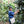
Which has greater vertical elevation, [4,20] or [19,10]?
[19,10]

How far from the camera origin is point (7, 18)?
1.69 meters

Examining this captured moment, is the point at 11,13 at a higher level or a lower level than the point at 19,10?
lower

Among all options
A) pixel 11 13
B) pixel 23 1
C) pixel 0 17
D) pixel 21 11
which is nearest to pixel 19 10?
pixel 21 11

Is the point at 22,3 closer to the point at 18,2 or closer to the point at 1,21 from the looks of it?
the point at 18,2

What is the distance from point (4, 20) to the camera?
1.68m

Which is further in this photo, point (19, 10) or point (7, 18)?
point (7, 18)

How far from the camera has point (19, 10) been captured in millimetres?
1252

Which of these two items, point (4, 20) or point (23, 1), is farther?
point (4, 20)

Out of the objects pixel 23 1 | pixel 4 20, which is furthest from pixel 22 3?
pixel 4 20

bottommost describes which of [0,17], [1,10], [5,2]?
[0,17]

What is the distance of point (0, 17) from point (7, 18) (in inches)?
6.1

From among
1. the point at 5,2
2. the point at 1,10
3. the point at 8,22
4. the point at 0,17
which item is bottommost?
the point at 8,22

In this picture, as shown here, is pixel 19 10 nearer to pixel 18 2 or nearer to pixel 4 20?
pixel 18 2

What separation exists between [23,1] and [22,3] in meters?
0.03
